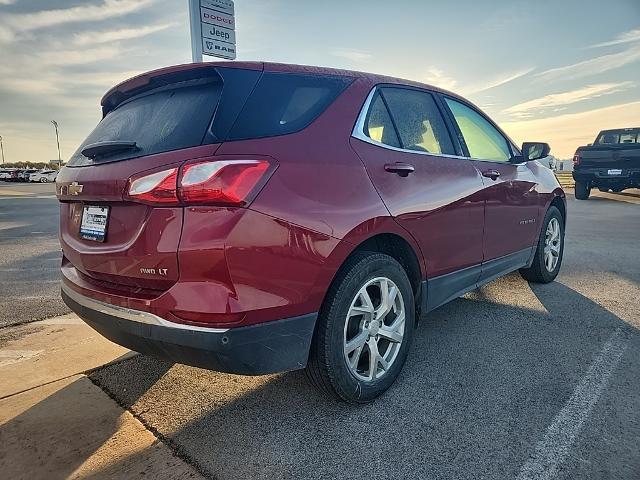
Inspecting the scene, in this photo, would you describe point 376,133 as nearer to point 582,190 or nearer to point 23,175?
point 582,190

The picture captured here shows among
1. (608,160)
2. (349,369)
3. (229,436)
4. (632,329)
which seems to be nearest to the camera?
(229,436)

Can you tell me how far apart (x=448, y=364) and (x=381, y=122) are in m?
1.53

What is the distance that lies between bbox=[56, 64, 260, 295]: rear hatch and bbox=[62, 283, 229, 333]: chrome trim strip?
0.09 m

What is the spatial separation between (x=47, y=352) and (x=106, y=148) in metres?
1.74

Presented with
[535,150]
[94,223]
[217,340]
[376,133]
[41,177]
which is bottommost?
[41,177]

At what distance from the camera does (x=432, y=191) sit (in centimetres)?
271

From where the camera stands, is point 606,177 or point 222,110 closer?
point 222,110

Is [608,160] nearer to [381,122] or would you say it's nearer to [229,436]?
[381,122]

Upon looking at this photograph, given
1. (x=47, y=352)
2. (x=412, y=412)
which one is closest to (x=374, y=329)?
(x=412, y=412)

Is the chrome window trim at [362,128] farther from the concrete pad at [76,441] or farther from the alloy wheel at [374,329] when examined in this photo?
the concrete pad at [76,441]

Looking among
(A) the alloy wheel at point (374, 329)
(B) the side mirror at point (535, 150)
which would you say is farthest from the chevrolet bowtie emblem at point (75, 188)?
(B) the side mirror at point (535, 150)

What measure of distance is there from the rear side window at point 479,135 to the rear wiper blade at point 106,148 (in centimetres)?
222

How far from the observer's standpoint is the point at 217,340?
1.77 meters

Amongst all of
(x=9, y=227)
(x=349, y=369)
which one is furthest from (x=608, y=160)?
(x=9, y=227)
